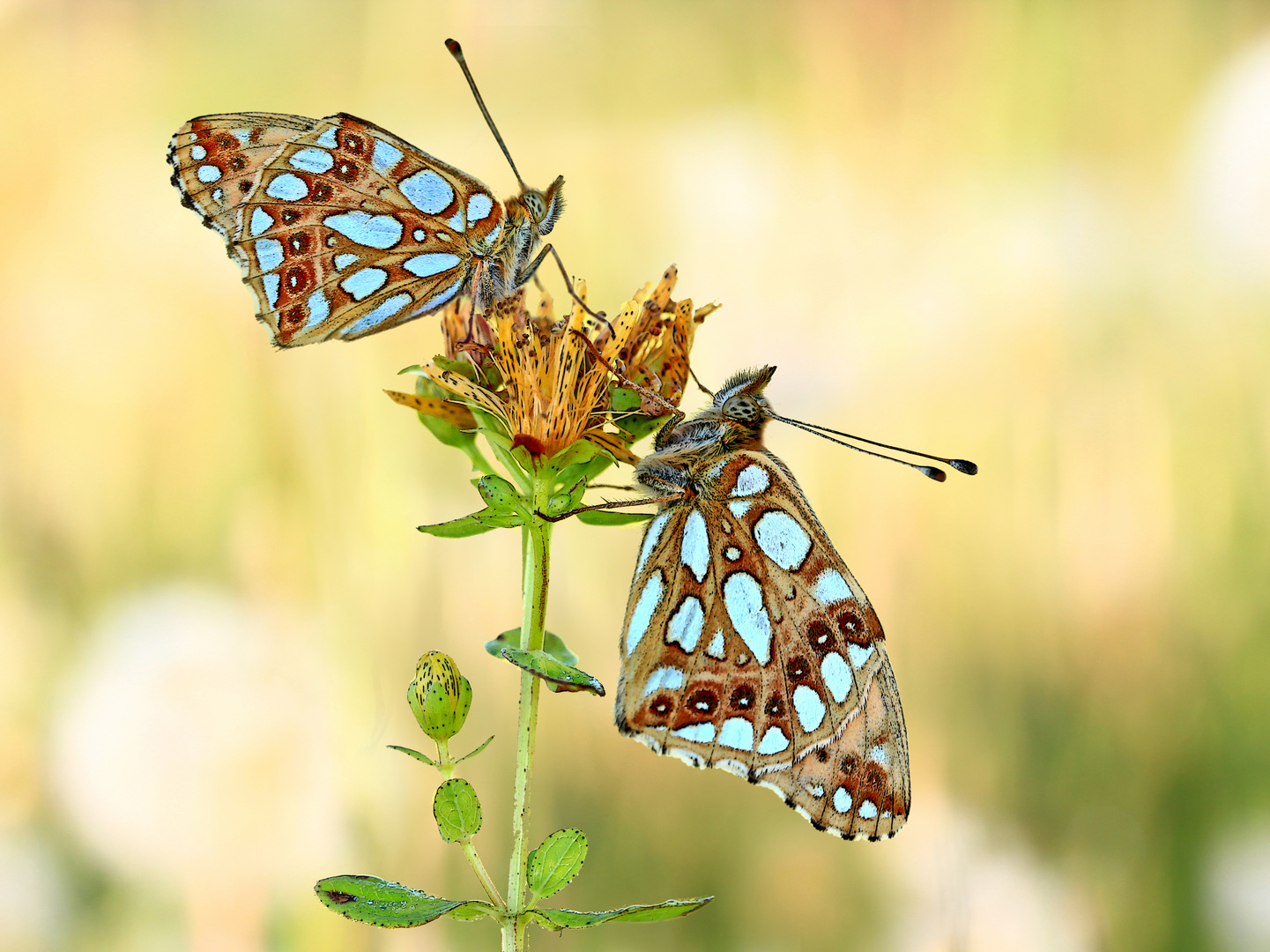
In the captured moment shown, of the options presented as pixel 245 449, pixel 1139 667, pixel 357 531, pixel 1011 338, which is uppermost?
pixel 1011 338

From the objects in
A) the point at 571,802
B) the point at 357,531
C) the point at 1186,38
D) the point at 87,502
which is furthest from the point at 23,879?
the point at 1186,38

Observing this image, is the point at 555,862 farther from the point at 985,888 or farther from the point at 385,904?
the point at 985,888

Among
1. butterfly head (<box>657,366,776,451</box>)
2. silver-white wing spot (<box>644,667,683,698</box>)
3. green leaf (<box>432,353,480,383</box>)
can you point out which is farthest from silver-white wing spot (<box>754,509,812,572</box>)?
green leaf (<box>432,353,480,383</box>)

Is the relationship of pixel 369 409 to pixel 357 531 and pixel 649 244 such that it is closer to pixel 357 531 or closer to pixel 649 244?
pixel 357 531

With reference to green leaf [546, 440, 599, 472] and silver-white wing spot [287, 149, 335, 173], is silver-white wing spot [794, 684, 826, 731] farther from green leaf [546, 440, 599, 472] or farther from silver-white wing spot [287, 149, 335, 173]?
silver-white wing spot [287, 149, 335, 173]

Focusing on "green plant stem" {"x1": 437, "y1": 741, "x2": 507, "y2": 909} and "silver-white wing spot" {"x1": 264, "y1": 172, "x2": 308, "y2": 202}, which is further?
"silver-white wing spot" {"x1": 264, "y1": 172, "x2": 308, "y2": 202}

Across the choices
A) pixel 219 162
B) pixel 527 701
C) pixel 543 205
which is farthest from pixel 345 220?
pixel 527 701
